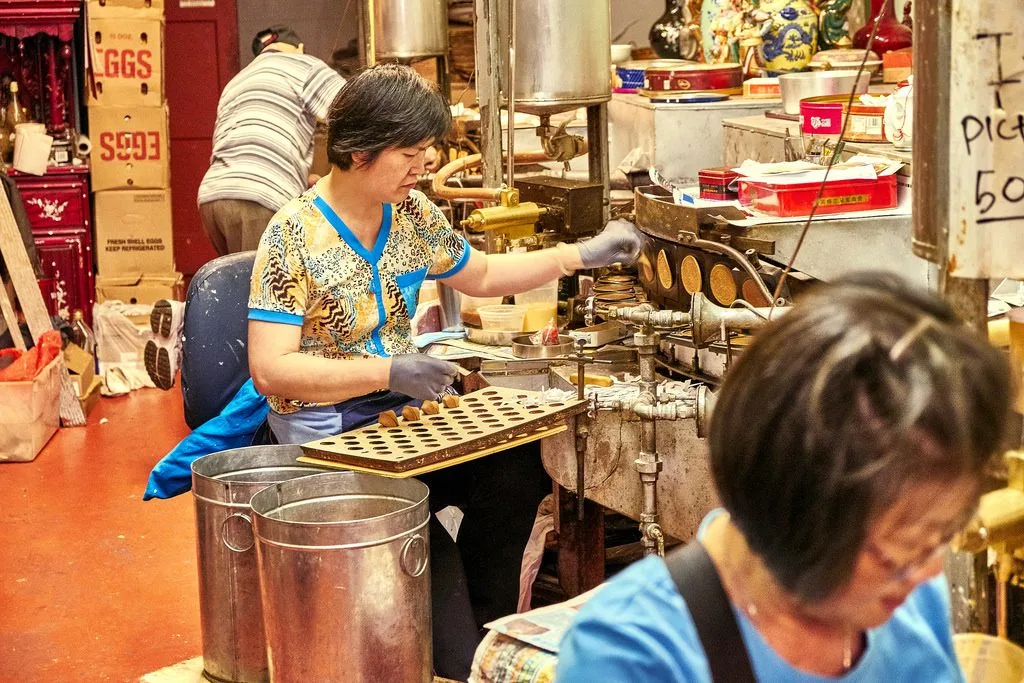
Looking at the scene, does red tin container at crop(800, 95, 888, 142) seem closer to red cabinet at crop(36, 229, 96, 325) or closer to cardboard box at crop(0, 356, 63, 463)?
cardboard box at crop(0, 356, 63, 463)

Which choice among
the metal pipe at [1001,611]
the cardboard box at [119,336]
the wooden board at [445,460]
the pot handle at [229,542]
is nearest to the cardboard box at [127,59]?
the cardboard box at [119,336]

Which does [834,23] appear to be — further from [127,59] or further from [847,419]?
[127,59]

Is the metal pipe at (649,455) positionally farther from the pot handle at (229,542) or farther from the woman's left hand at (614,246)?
the pot handle at (229,542)

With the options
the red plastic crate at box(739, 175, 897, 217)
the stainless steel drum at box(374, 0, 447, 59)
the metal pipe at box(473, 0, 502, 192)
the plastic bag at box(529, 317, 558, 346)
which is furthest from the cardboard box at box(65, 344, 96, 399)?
the red plastic crate at box(739, 175, 897, 217)

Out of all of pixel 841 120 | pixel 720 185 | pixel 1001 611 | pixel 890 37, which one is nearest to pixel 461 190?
pixel 720 185

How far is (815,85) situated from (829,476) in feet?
9.18

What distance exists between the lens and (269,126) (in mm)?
5887

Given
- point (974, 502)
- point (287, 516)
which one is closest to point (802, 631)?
point (974, 502)

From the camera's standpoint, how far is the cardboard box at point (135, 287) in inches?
288

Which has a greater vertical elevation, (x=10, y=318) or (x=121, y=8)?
(x=121, y=8)

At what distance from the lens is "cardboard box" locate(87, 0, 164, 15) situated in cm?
719

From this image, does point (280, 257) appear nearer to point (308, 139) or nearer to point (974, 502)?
point (974, 502)

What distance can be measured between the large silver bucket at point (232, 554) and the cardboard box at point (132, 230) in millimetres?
4710

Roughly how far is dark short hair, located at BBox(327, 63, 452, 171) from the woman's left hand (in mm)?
533
